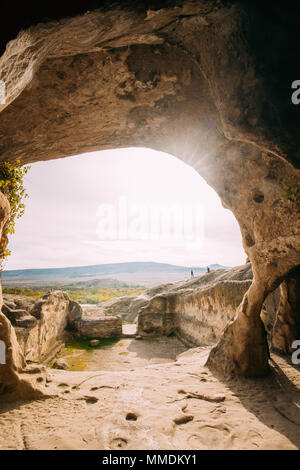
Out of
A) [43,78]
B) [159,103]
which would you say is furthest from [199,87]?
[43,78]

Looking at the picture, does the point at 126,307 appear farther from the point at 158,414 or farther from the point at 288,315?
the point at 158,414

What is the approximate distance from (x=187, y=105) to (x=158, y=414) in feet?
18.2

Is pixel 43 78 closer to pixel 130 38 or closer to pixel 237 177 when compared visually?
pixel 130 38

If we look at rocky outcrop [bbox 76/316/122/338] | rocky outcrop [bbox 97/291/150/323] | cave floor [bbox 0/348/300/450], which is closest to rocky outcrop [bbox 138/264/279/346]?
rocky outcrop [bbox 76/316/122/338]

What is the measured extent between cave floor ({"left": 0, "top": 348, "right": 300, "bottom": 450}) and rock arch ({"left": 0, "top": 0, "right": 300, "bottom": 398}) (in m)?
0.66

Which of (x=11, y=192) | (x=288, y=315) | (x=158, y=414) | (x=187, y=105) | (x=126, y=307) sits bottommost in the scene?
(x=126, y=307)

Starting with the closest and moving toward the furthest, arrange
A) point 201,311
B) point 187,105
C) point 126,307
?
1. point 187,105
2. point 201,311
3. point 126,307

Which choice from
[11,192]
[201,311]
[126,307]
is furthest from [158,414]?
[126,307]

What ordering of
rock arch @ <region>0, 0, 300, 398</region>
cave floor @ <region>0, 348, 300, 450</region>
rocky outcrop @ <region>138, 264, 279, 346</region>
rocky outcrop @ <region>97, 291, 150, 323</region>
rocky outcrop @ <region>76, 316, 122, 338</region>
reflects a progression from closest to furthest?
cave floor @ <region>0, 348, 300, 450</region> < rock arch @ <region>0, 0, 300, 398</region> < rocky outcrop @ <region>138, 264, 279, 346</region> < rocky outcrop @ <region>76, 316, 122, 338</region> < rocky outcrop @ <region>97, 291, 150, 323</region>

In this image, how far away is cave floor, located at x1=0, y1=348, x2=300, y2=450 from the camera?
256cm

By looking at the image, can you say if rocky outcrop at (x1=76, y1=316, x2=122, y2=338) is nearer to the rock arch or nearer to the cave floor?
the cave floor

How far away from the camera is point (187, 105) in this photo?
435 centimetres

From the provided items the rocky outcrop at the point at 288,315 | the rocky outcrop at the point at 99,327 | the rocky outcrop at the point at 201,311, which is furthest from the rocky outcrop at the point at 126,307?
the rocky outcrop at the point at 288,315

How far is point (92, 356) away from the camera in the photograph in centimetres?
967
